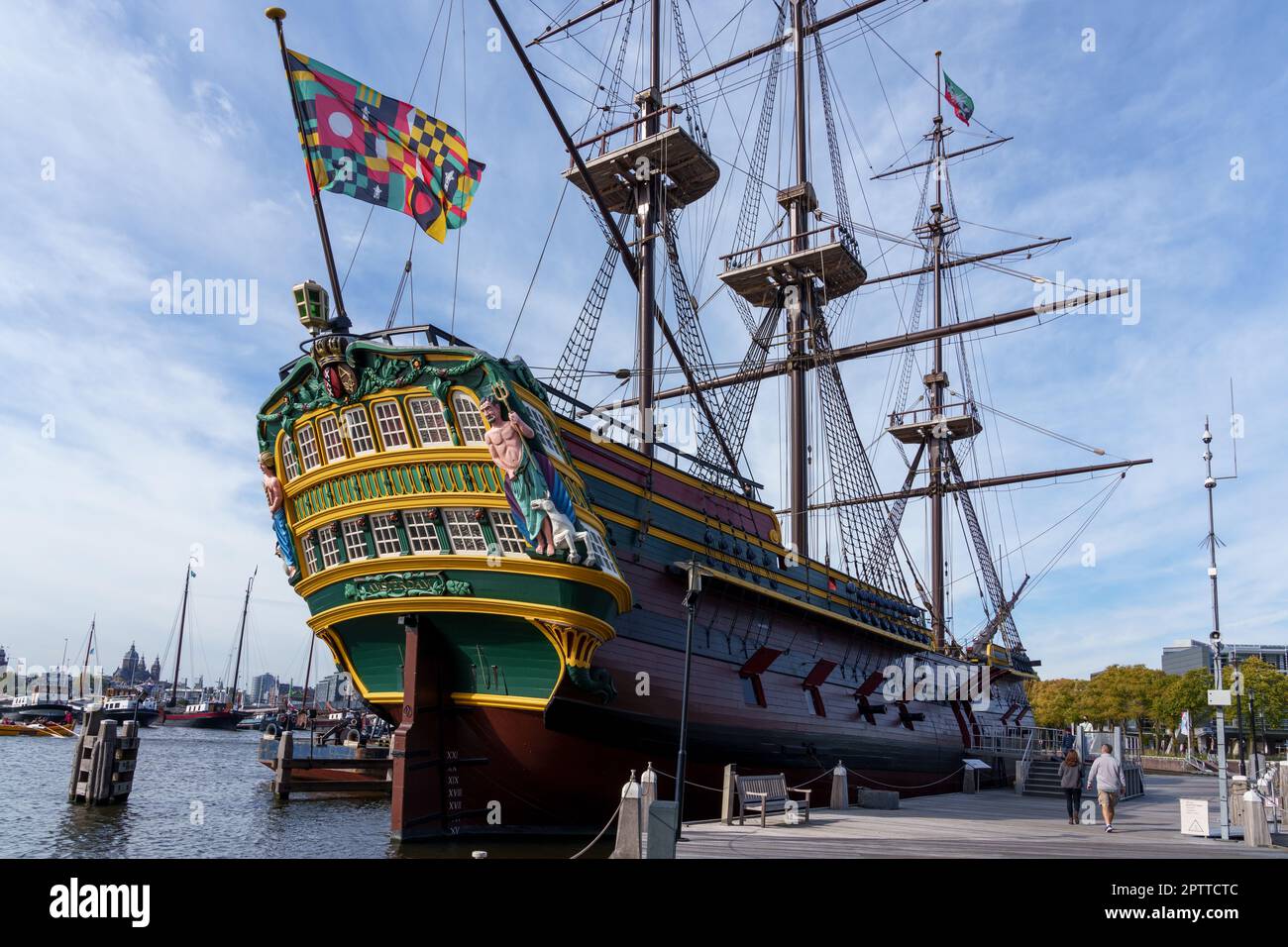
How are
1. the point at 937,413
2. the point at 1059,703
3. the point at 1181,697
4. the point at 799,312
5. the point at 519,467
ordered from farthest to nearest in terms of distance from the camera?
the point at 1059,703
the point at 1181,697
the point at 937,413
the point at 799,312
the point at 519,467

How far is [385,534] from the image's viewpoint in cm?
1658

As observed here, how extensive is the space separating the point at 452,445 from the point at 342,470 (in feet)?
7.88

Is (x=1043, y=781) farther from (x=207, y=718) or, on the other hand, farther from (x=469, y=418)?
(x=207, y=718)

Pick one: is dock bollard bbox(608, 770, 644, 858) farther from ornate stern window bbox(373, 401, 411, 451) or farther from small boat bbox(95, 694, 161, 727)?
small boat bbox(95, 694, 161, 727)

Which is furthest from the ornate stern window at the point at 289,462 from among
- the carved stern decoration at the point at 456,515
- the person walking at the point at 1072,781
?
the person walking at the point at 1072,781

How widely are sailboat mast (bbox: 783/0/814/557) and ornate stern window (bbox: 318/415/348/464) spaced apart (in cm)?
1739

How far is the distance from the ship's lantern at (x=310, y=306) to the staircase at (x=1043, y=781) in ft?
69.4

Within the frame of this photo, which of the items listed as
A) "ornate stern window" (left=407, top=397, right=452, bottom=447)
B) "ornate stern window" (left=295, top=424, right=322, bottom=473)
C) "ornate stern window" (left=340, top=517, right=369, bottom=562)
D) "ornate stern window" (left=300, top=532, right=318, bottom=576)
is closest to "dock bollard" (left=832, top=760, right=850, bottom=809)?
"ornate stern window" (left=407, top=397, right=452, bottom=447)

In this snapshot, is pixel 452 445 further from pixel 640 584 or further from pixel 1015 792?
pixel 1015 792

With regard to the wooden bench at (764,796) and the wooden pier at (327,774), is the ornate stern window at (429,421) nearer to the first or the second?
the wooden bench at (764,796)

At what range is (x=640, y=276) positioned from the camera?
933 inches

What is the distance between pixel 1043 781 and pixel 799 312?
17236 millimetres

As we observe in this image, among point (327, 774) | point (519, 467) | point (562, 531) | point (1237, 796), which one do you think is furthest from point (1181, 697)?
point (519, 467)
